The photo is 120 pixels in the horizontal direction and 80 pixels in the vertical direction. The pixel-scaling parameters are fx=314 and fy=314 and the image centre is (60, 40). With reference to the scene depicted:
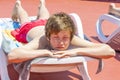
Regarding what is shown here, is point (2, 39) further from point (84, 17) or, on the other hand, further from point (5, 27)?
A: point (84, 17)

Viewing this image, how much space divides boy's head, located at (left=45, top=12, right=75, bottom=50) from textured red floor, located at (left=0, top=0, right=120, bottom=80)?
0.92 m

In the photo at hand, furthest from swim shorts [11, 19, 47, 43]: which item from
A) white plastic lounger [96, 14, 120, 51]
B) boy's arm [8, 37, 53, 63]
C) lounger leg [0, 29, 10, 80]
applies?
white plastic lounger [96, 14, 120, 51]

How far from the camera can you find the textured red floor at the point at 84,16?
393 cm

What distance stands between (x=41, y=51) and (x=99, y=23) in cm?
256

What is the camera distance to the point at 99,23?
5.32 metres

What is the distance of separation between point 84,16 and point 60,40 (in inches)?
176

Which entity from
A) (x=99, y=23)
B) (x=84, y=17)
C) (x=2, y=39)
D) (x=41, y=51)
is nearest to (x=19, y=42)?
(x=2, y=39)

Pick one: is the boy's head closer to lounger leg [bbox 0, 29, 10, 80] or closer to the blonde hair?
the blonde hair

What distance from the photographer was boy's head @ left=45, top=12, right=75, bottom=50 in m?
2.97

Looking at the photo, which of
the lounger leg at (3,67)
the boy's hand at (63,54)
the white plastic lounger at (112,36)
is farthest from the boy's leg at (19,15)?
the boy's hand at (63,54)

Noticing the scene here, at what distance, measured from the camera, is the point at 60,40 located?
9.84 feet

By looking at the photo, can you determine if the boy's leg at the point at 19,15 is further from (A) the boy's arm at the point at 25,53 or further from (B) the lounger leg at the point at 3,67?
(A) the boy's arm at the point at 25,53

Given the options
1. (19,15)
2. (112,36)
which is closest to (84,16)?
(112,36)

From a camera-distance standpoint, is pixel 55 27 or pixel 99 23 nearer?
pixel 55 27
